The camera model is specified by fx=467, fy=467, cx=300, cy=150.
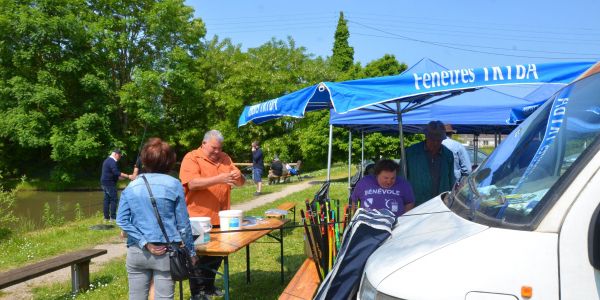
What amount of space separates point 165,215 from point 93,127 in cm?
2738

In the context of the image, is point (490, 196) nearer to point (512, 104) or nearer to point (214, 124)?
point (512, 104)

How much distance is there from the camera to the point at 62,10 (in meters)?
27.5

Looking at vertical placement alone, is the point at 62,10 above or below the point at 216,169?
above

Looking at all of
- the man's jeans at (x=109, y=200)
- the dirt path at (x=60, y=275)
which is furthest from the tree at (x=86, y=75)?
the dirt path at (x=60, y=275)

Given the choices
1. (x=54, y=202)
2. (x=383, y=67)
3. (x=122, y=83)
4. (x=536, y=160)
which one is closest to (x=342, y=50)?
(x=122, y=83)

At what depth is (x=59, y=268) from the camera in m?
5.36

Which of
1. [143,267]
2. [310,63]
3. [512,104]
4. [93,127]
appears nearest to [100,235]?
[143,267]

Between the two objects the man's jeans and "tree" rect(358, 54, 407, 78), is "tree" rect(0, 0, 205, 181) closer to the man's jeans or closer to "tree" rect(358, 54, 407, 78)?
"tree" rect(358, 54, 407, 78)

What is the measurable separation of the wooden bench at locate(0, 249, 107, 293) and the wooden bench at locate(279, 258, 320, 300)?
2.87 meters

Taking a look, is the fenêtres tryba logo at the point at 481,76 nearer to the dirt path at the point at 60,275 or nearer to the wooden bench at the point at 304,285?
the wooden bench at the point at 304,285

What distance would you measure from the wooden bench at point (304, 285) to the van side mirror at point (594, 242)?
232 cm

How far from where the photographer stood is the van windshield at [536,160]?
200 cm

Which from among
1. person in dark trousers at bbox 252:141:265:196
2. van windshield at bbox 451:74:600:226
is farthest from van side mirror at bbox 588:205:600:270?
person in dark trousers at bbox 252:141:265:196

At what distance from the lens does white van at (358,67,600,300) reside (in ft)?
5.75
